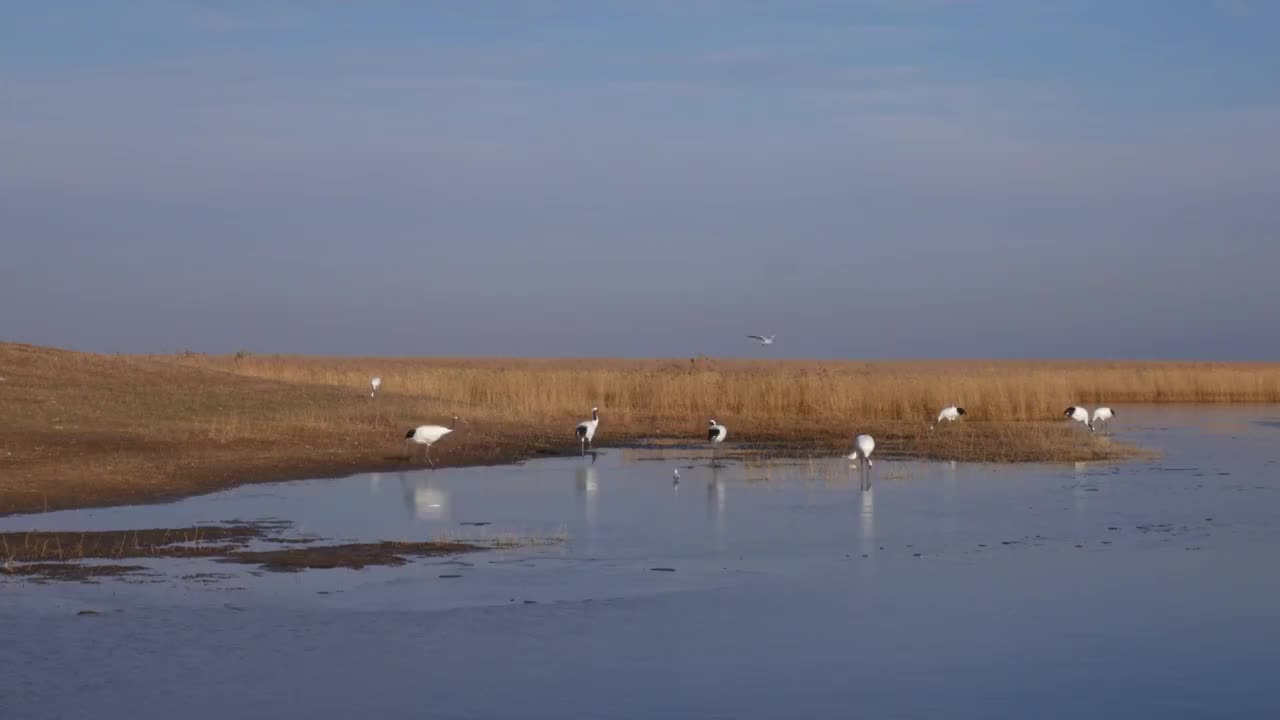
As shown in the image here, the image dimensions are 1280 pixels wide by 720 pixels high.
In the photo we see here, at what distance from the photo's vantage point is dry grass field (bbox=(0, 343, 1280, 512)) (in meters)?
17.6

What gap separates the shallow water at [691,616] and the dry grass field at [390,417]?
211cm

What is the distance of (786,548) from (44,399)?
12599 mm

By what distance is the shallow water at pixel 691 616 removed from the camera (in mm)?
7672

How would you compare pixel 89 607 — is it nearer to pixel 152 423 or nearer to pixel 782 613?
pixel 782 613

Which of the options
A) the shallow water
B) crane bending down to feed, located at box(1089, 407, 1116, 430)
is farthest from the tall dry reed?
the shallow water

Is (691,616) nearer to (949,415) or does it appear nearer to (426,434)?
(426,434)

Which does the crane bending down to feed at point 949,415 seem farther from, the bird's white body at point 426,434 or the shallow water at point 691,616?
the shallow water at point 691,616

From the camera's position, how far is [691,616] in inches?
384

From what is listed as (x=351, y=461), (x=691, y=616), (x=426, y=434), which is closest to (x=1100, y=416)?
(x=426, y=434)

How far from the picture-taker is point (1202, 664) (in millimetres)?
8531

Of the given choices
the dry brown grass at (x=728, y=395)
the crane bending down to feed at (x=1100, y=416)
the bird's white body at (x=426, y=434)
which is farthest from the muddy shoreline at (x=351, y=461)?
the dry brown grass at (x=728, y=395)

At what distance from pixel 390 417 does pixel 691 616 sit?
15.4 meters

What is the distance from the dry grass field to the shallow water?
2.11 m

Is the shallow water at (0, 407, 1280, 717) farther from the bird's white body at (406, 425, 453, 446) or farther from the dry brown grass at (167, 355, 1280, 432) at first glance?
the dry brown grass at (167, 355, 1280, 432)
